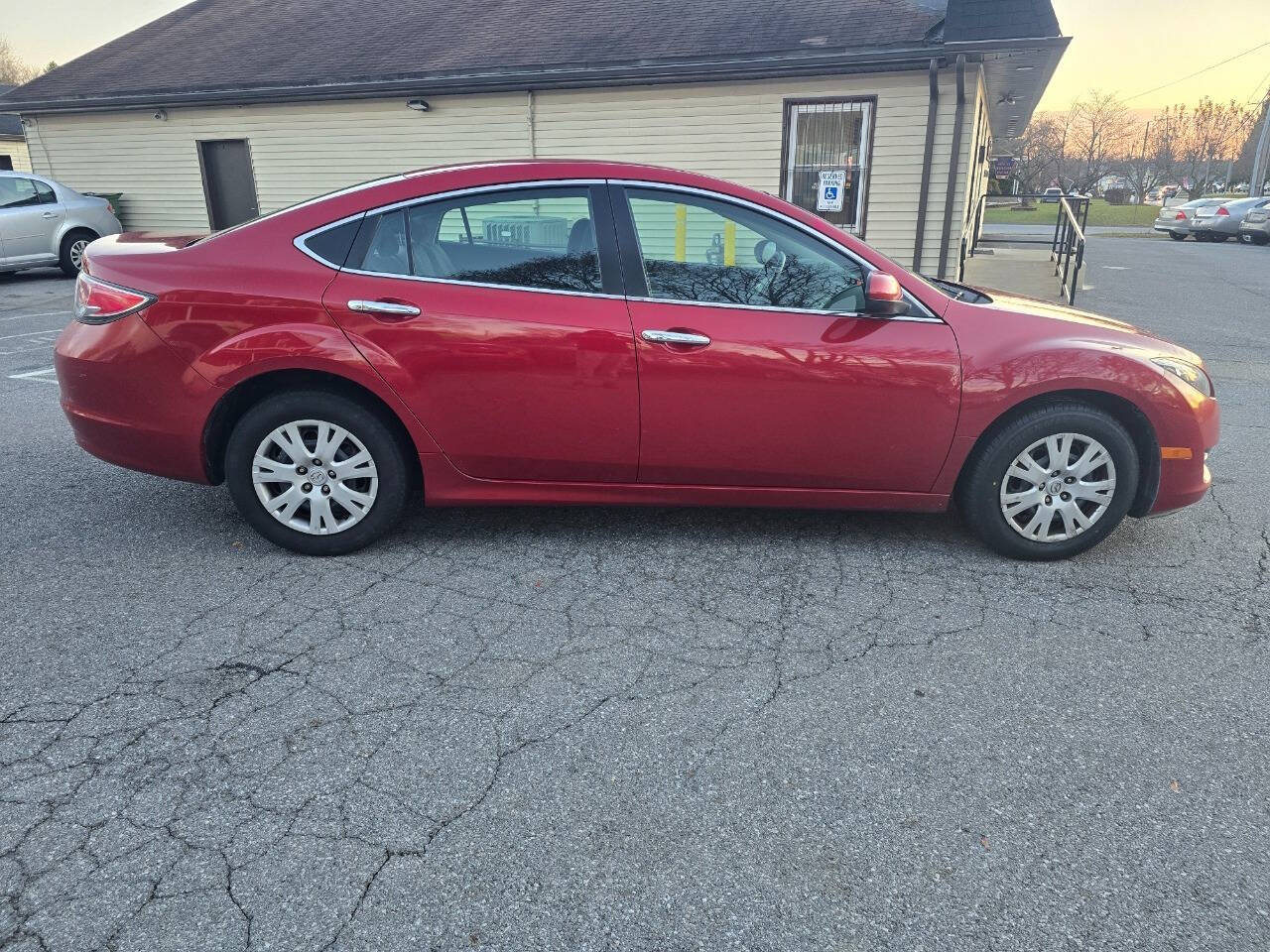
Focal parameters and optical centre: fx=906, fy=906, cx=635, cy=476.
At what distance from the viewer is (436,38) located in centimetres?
1445

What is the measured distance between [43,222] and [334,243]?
12.5 metres

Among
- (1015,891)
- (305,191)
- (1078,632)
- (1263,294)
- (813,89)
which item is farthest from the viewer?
(305,191)

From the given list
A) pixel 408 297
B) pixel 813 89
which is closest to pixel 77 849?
pixel 408 297

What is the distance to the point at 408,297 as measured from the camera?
141 inches

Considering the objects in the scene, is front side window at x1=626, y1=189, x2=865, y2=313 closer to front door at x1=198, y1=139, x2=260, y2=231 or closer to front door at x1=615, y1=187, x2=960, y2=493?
front door at x1=615, y1=187, x2=960, y2=493

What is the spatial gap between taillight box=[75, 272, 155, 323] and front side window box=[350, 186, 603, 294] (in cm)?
88

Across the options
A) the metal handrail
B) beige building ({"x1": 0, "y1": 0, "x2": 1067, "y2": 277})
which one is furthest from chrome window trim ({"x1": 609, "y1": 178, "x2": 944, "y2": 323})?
the metal handrail

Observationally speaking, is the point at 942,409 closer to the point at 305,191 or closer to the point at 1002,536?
the point at 1002,536

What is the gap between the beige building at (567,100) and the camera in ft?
36.5

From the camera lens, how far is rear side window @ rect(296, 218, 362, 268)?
3643 millimetres

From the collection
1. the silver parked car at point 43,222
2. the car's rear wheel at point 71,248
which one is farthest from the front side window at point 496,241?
the car's rear wheel at point 71,248

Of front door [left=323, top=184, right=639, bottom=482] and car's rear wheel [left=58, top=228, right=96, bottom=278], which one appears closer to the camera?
front door [left=323, top=184, right=639, bottom=482]

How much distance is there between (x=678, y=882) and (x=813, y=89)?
37.2 feet

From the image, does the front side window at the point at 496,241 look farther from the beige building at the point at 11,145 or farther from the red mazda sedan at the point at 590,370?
the beige building at the point at 11,145
